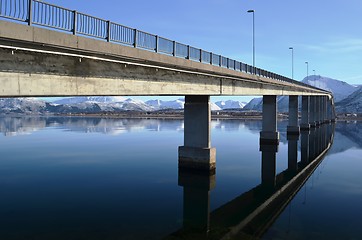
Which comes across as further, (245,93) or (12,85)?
(245,93)

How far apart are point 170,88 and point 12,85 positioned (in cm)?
1123

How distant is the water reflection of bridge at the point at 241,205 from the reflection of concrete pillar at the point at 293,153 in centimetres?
11

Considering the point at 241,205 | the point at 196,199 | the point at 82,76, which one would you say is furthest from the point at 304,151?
the point at 82,76

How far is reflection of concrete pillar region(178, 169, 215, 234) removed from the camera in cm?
1576

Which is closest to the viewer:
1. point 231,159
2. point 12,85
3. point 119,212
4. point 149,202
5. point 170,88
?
point 12,85

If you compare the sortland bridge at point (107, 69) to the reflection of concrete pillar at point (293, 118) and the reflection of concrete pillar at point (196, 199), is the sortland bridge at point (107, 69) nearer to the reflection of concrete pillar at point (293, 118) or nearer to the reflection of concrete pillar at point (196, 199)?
the reflection of concrete pillar at point (196, 199)

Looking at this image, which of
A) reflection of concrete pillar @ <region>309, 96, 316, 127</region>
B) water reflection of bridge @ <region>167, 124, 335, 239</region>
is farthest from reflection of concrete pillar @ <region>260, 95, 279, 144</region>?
reflection of concrete pillar @ <region>309, 96, 316, 127</region>

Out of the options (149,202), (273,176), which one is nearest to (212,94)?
(273,176)

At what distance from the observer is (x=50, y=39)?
41.3ft

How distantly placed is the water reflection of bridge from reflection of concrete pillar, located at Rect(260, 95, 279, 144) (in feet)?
41.2

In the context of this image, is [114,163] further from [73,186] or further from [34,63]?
[34,63]

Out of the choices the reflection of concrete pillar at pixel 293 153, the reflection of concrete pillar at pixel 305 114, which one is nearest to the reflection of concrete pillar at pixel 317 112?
the reflection of concrete pillar at pixel 305 114

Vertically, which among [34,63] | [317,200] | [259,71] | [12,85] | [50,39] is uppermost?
[259,71]

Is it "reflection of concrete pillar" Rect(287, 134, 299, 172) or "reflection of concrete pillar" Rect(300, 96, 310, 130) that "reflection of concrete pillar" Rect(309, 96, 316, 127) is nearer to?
"reflection of concrete pillar" Rect(300, 96, 310, 130)
